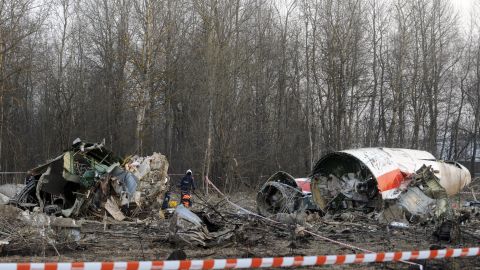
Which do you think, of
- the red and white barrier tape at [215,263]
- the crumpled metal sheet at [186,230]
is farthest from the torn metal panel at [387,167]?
the red and white barrier tape at [215,263]

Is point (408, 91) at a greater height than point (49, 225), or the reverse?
point (408, 91)

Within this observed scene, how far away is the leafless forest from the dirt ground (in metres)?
15.7

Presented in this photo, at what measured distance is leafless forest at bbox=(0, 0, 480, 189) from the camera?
28547 mm

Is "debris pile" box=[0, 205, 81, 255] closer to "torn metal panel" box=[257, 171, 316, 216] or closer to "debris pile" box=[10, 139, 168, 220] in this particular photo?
"debris pile" box=[10, 139, 168, 220]

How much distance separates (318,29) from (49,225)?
29003mm

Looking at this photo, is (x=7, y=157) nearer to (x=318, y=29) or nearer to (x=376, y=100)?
(x=318, y=29)

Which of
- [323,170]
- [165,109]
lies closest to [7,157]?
[165,109]

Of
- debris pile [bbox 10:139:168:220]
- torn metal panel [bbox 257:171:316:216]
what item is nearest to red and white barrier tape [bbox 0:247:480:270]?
debris pile [bbox 10:139:168:220]

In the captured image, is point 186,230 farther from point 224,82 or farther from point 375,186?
point 224,82

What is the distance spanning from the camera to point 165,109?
36094 millimetres

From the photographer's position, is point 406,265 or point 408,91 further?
point 408,91

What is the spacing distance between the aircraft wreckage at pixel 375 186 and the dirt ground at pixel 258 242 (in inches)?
36.0

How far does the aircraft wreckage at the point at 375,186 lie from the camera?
44.5 feet

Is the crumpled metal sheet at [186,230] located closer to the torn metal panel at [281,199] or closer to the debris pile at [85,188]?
the debris pile at [85,188]
